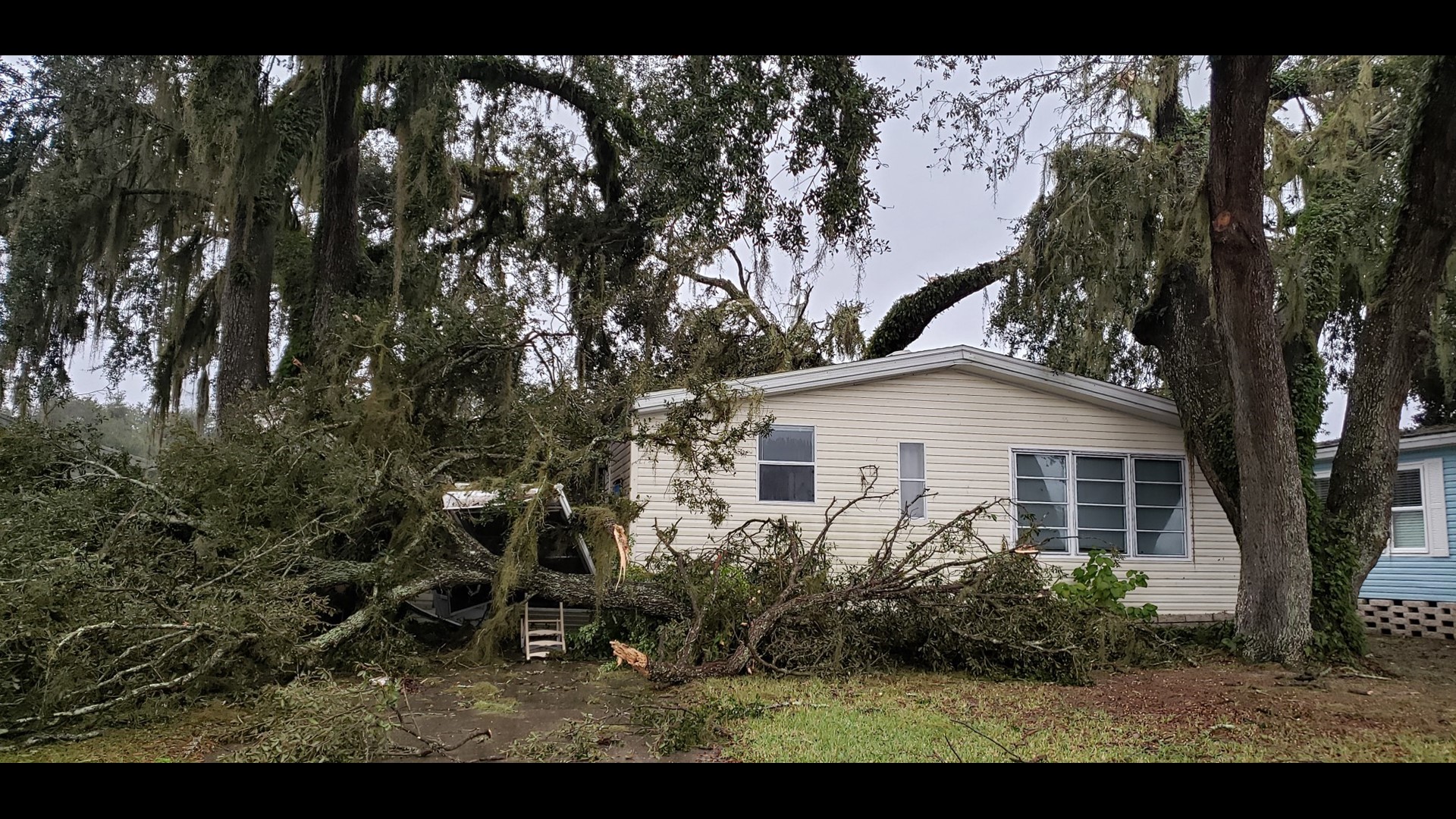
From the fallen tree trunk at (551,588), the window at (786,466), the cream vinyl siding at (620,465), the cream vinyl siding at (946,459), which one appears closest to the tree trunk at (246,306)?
the cream vinyl siding at (620,465)

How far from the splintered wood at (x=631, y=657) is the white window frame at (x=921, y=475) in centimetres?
453

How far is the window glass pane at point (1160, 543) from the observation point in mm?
12055

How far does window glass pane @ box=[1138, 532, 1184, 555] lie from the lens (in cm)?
1205

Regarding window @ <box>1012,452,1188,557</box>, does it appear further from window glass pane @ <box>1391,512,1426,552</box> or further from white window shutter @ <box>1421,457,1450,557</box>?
white window shutter @ <box>1421,457,1450,557</box>

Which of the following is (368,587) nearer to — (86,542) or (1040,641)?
(86,542)

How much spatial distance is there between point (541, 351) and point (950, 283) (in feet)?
25.8

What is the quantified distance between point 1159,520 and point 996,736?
7.58 m

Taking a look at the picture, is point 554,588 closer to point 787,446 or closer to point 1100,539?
point 787,446

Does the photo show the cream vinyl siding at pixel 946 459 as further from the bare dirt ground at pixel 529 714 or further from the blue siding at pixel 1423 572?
the blue siding at pixel 1423 572

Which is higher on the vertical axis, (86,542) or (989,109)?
(989,109)

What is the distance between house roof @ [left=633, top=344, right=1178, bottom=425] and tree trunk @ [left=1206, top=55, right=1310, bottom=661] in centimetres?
295

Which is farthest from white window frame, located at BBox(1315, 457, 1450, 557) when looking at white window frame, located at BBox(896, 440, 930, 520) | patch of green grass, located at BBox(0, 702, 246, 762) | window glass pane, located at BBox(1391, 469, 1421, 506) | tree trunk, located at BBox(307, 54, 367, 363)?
tree trunk, located at BBox(307, 54, 367, 363)
